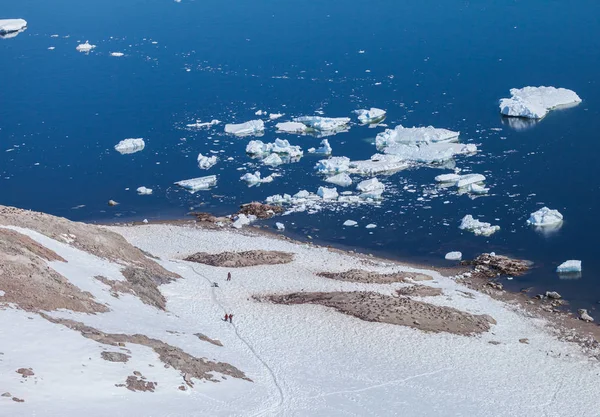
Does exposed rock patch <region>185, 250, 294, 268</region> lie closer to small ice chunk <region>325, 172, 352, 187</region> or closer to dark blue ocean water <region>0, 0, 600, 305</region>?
dark blue ocean water <region>0, 0, 600, 305</region>

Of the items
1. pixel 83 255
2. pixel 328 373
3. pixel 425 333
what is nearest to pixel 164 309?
pixel 83 255

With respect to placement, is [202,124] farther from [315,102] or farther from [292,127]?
[315,102]

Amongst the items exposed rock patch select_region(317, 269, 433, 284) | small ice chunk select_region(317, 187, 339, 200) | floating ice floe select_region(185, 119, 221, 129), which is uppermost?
floating ice floe select_region(185, 119, 221, 129)

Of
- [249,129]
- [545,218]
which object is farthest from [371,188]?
[249,129]

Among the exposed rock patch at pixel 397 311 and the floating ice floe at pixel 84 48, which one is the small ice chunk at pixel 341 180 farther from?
the floating ice floe at pixel 84 48

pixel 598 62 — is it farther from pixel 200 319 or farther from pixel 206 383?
pixel 206 383

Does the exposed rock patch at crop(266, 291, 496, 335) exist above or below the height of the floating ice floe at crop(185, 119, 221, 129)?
below

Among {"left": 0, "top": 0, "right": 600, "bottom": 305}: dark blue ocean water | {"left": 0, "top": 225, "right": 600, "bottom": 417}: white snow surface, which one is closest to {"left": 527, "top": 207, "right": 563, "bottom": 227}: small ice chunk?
{"left": 0, "top": 0, "right": 600, "bottom": 305}: dark blue ocean water
